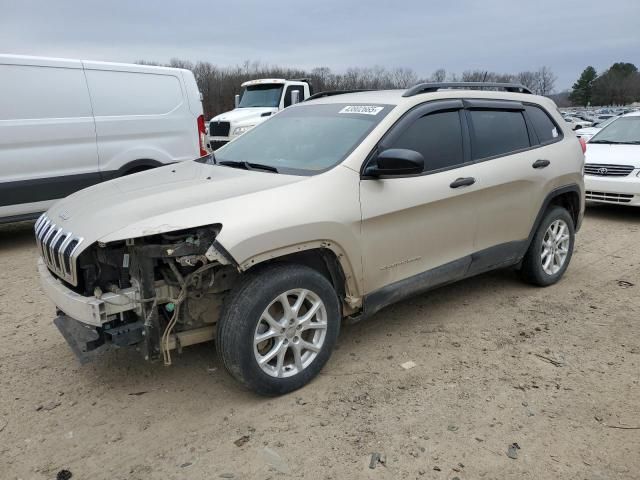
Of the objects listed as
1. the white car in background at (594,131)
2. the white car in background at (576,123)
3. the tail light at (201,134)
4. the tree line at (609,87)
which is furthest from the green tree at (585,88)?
the tail light at (201,134)

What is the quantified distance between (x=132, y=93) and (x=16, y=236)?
260 cm

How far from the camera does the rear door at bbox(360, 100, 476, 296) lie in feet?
11.5

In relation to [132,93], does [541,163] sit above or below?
below

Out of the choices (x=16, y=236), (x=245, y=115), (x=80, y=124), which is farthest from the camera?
(x=245, y=115)

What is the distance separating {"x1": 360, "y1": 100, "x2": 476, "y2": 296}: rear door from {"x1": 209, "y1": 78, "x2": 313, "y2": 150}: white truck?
9735 mm

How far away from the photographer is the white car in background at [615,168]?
8.06m

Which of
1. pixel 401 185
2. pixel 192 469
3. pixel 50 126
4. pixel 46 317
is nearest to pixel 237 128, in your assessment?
pixel 50 126

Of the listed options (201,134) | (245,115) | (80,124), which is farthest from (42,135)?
(245,115)

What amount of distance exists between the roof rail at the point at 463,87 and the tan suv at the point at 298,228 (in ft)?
0.07

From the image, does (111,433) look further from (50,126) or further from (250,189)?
(50,126)

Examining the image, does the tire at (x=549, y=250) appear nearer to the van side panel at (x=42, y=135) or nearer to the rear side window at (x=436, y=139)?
the rear side window at (x=436, y=139)

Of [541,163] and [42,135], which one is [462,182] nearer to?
[541,163]

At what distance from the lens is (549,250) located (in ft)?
16.4

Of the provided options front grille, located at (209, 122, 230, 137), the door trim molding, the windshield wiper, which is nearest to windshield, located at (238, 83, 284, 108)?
front grille, located at (209, 122, 230, 137)
